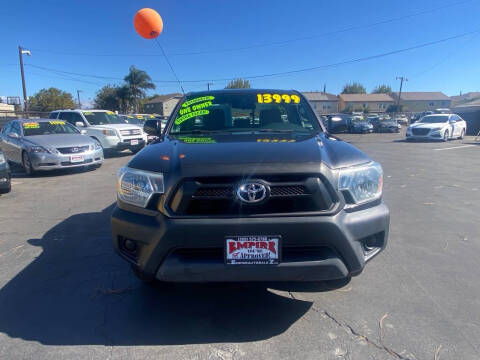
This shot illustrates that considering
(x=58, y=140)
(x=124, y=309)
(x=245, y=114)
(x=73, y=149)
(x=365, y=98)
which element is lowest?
(x=124, y=309)

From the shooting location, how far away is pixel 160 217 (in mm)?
2072

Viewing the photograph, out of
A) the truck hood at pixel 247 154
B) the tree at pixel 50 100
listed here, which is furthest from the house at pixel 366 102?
the truck hood at pixel 247 154

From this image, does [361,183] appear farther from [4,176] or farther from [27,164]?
[27,164]

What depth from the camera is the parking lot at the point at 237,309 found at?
213 cm

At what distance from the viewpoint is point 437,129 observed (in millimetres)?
18375

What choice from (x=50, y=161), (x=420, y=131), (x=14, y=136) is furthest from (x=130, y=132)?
(x=420, y=131)

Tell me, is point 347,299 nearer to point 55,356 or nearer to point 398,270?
point 398,270

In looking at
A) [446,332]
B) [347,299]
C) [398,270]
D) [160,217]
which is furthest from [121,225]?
[398,270]

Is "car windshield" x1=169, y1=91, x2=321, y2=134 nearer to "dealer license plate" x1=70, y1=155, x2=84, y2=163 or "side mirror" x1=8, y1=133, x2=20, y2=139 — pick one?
"dealer license plate" x1=70, y1=155, x2=84, y2=163

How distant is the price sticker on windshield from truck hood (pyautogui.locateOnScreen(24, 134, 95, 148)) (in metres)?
6.76

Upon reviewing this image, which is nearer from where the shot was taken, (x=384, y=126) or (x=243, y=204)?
(x=243, y=204)

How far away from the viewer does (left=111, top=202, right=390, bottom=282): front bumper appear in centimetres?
200

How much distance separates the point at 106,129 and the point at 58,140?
135 inches

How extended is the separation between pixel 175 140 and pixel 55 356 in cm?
181
